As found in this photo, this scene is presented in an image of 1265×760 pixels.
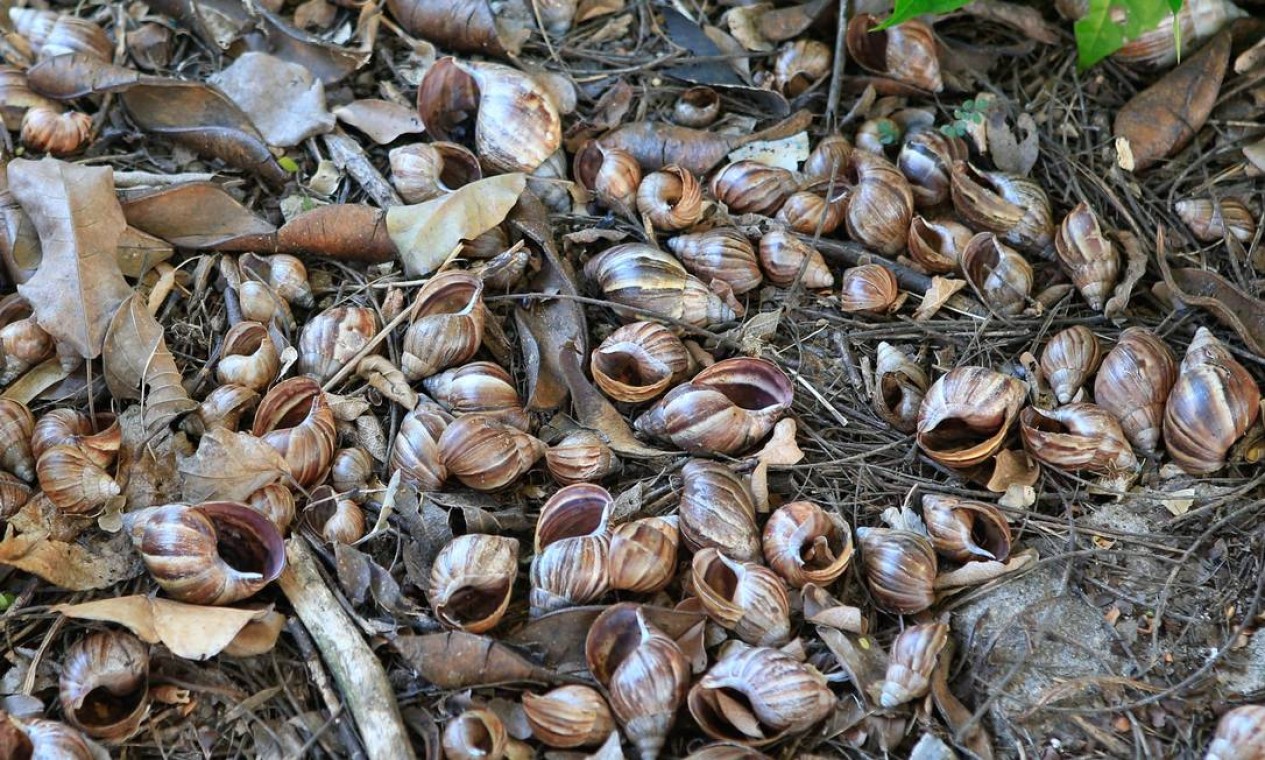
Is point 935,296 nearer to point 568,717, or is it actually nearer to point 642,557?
point 642,557

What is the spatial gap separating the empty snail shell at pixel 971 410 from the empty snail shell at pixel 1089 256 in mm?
458

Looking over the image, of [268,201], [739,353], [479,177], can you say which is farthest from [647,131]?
[268,201]

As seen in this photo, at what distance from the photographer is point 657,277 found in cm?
264

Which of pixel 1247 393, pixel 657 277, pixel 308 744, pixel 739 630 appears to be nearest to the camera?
pixel 308 744

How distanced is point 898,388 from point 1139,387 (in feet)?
1.83

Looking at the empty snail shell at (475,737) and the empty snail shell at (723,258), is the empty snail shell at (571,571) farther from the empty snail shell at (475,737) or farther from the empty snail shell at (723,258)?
the empty snail shell at (723,258)

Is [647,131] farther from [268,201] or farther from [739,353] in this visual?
[268,201]

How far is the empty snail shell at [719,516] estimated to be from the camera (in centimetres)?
225

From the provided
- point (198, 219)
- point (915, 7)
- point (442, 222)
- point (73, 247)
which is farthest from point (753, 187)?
point (73, 247)

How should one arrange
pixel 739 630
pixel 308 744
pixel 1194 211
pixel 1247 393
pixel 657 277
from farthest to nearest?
1. pixel 1194 211
2. pixel 657 277
3. pixel 1247 393
4. pixel 739 630
5. pixel 308 744

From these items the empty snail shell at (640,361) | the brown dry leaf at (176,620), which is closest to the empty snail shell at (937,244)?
the empty snail shell at (640,361)

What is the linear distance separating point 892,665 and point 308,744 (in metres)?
1.16

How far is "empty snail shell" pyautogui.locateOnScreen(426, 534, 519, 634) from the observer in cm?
213

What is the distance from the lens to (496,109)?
2.91 metres
